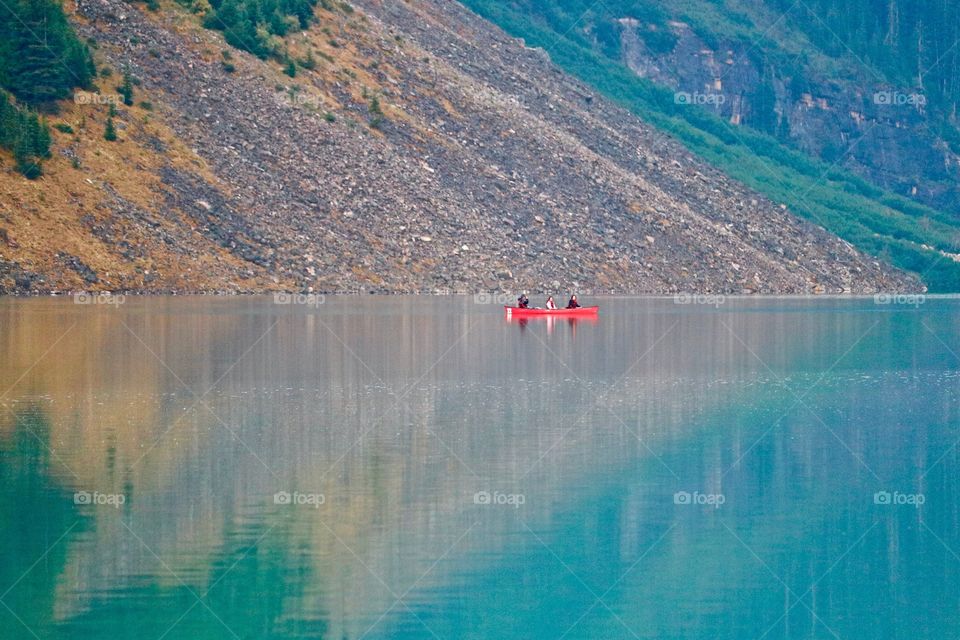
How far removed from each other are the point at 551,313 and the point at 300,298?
2458cm

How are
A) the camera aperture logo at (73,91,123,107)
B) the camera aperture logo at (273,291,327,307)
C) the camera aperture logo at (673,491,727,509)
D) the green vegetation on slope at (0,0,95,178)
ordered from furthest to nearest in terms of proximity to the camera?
the camera aperture logo at (73,91,123,107), the green vegetation on slope at (0,0,95,178), the camera aperture logo at (273,291,327,307), the camera aperture logo at (673,491,727,509)

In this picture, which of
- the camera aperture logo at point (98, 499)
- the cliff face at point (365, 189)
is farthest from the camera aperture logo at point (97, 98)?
the camera aperture logo at point (98, 499)

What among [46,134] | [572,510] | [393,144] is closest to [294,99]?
[393,144]

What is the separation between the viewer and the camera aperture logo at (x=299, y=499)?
3008 centimetres

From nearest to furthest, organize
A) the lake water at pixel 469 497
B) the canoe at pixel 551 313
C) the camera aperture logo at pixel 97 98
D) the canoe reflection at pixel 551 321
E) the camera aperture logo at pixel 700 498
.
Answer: the lake water at pixel 469 497 < the camera aperture logo at pixel 700 498 < the canoe reflection at pixel 551 321 < the canoe at pixel 551 313 < the camera aperture logo at pixel 97 98

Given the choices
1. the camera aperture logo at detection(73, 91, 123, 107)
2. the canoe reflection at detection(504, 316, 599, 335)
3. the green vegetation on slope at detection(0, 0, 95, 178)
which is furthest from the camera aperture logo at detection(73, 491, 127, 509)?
the camera aperture logo at detection(73, 91, 123, 107)

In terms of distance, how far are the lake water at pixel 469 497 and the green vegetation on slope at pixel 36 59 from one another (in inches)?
2606

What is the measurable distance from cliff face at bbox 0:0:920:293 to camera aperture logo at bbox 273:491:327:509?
79348 millimetres

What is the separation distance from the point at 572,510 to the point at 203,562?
798 cm

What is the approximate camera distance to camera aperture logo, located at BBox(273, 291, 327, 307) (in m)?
104

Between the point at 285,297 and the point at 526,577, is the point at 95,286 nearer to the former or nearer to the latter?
the point at 285,297

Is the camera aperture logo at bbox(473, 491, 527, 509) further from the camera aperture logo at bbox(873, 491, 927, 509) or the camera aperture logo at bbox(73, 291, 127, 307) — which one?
the camera aperture logo at bbox(73, 291, 127, 307)

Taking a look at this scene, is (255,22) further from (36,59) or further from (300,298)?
(300,298)

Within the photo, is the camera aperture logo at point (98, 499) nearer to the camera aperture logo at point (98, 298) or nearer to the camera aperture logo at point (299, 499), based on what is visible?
the camera aperture logo at point (299, 499)
